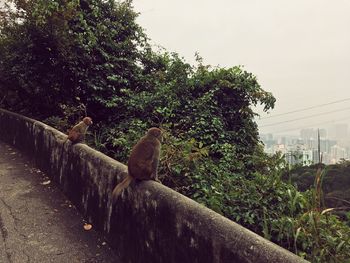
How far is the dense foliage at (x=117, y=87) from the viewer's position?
9.23 m

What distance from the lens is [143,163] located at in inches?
161

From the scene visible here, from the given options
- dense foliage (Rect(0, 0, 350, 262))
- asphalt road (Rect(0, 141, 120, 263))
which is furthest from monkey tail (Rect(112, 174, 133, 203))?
dense foliage (Rect(0, 0, 350, 262))

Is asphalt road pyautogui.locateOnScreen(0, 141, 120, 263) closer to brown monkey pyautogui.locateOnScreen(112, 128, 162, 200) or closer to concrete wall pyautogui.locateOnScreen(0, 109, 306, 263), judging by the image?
concrete wall pyautogui.locateOnScreen(0, 109, 306, 263)

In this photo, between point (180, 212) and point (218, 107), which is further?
point (218, 107)

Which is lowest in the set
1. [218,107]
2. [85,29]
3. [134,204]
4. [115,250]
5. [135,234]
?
[115,250]

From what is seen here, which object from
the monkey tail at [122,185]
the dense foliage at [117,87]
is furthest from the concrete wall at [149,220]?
the dense foliage at [117,87]

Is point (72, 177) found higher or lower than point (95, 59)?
lower

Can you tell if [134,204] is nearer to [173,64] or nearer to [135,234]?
[135,234]

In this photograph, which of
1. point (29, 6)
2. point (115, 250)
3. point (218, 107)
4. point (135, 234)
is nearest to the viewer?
point (135, 234)

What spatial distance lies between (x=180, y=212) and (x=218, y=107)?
743 cm

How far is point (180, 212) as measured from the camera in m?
3.28

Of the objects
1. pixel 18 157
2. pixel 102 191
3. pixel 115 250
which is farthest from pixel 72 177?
pixel 18 157

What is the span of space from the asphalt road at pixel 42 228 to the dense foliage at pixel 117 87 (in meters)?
2.01

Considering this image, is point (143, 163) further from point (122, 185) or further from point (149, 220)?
point (149, 220)
